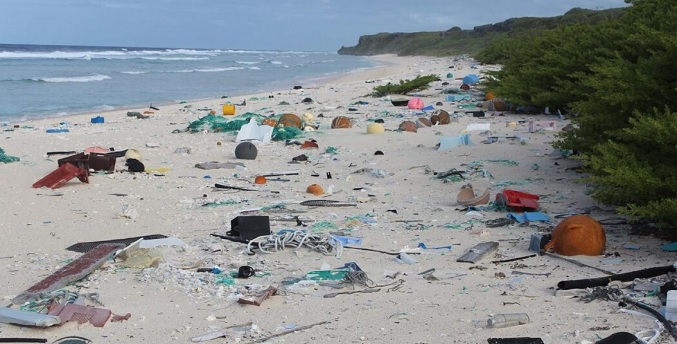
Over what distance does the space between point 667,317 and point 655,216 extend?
4.79 feet

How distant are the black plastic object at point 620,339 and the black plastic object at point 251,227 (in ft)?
9.14

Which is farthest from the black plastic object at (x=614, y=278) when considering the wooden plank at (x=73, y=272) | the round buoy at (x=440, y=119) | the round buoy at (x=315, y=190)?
the round buoy at (x=440, y=119)

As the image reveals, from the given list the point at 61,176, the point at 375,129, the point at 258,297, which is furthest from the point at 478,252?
the point at 375,129

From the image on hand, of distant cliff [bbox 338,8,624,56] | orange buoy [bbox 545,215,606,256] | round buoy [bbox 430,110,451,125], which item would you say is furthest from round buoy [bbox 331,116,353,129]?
distant cliff [bbox 338,8,624,56]

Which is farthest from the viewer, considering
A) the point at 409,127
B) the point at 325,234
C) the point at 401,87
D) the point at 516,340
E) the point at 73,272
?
the point at 401,87

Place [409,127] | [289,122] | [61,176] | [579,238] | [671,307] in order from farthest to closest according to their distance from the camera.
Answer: [289,122] → [409,127] → [61,176] → [579,238] → [671,307]

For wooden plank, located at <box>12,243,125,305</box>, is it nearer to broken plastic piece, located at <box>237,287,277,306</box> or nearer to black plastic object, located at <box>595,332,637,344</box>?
broken plastic piece, located at <box>237,287,277,306</box>

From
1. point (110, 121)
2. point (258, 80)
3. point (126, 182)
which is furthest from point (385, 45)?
point (126, 182)

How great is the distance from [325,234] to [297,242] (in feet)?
0.90

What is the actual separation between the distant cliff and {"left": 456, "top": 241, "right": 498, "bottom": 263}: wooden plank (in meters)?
44.5

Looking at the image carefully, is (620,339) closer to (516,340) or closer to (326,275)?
(516,340)

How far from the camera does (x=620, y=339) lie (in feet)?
10.8

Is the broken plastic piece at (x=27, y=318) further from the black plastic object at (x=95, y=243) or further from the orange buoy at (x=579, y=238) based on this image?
the orange buoy at (x=579, y=238)

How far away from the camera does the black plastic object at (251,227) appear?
5.45m
